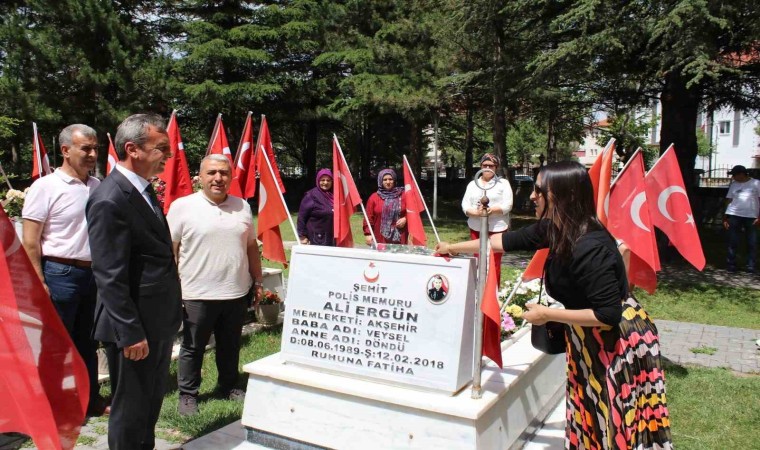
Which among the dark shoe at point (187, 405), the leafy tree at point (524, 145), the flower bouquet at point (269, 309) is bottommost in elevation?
the dark shoe at point (187, 405)

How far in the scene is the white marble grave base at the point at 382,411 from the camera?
3.10m

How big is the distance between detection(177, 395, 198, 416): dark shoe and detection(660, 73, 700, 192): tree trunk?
417 inches

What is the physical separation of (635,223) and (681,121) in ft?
27.4

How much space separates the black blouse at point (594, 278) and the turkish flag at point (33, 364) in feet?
7.05

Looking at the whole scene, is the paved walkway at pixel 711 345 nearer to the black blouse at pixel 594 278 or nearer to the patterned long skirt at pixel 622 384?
the patterned long skirt at pixel 622 384

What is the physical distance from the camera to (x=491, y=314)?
3068 millimetres

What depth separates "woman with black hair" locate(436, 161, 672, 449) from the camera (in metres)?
2.62

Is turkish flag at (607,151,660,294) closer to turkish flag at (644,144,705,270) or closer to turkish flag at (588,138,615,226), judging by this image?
turkish flag at (588,138,615,226)

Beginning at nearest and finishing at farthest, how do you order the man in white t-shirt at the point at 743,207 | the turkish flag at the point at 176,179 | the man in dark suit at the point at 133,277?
the man in dark suit at the point at 133,277, the turkish flag at the point at 176,179, the man in white t-shirt at the point at 743,207

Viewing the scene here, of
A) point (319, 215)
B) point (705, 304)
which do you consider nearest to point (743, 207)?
point (705, 304)

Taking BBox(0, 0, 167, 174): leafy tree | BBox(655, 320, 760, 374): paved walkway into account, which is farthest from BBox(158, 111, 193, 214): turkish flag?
BBox(0, 0, 167, 174): leafy tree

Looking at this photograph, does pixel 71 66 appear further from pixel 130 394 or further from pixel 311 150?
pixel 130 394

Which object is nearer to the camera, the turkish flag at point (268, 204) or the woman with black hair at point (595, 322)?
the woman with black hair at point (595, 322)

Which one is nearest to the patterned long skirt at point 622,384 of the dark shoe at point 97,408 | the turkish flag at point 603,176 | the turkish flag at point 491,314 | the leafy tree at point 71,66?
the turkish flag at point 491,314
